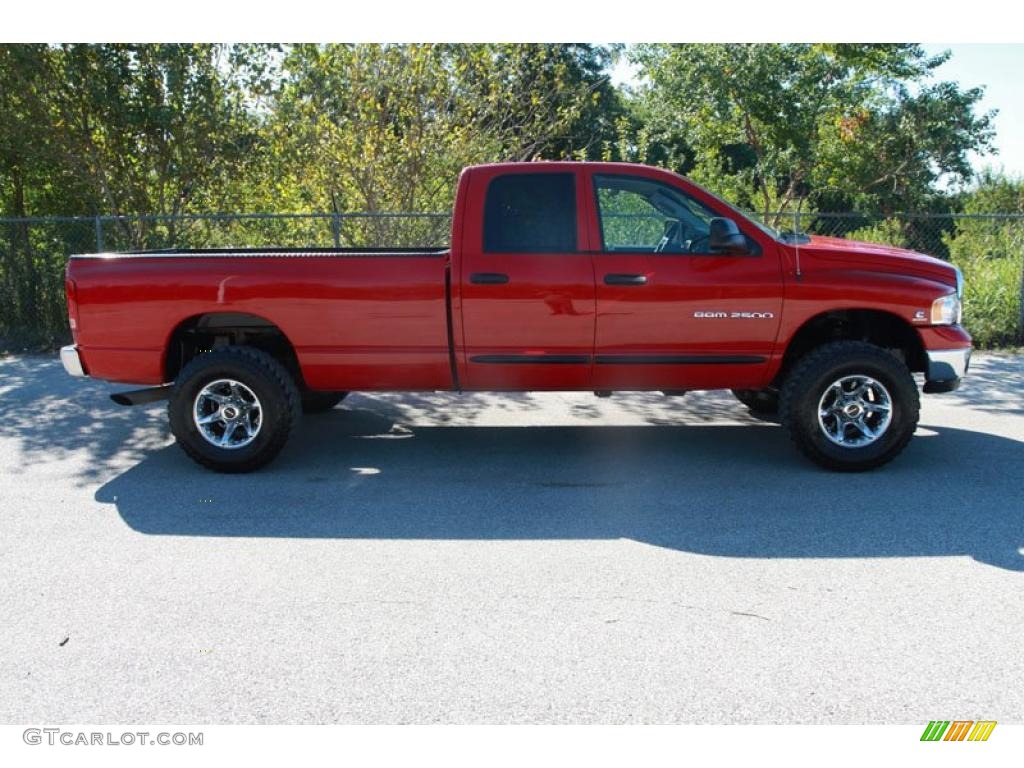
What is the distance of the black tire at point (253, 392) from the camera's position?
19.6 ft

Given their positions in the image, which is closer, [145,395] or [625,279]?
[625,279]

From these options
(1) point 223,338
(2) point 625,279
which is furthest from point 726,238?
(1) point 223,338

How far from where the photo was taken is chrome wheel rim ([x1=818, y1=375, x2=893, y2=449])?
5910 mm

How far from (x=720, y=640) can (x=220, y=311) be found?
3896 millimetres

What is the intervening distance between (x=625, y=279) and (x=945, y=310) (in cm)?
211

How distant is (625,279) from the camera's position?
231 inches

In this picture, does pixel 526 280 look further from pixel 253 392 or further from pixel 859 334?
pixel 859 334

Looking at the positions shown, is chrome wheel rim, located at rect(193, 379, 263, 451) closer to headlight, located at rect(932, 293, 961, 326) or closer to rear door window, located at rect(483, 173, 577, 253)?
rear door window, located at rect(483, 173, 577, 253)

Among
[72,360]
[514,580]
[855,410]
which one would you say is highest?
[72,360]

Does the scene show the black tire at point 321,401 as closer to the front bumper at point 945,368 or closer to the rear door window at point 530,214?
the rear door window at point 530,214

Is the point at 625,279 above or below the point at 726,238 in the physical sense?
below

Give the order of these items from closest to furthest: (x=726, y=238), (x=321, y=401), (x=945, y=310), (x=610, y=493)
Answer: (x=610, y=493), (x=726, y=238), (x=945, y=310), (x=321, y=401)

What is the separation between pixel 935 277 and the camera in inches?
235

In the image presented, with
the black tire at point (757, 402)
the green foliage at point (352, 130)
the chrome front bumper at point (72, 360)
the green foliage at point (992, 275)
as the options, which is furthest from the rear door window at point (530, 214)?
the green foliage at point (992, 275)
